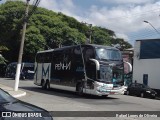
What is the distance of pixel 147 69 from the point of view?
42.9 m

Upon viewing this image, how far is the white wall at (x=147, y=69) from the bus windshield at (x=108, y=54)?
1706cm

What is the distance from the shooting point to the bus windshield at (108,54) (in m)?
23.8

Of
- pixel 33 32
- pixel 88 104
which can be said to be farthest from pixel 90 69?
pixel 33 32

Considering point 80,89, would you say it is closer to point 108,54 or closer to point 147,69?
point 108,54

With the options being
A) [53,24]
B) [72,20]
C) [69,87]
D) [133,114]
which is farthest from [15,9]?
[133,114]

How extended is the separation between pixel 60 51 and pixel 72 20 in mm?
42661

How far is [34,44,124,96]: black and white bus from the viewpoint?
23.3 metres

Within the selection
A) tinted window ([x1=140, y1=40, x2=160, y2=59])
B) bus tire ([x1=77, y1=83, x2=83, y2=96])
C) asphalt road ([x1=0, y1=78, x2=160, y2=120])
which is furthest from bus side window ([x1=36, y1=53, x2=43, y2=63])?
tinted window ([x1=140, y1=40, x2=160, y2=59])

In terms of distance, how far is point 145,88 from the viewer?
3544 centimetres

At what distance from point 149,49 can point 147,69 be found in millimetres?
2272

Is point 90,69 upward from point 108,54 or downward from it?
downward

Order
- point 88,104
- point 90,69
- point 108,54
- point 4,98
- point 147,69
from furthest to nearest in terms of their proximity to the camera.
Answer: point 147,69 → point 108,54 → point 90,69 → point 88,104 → point 4,98

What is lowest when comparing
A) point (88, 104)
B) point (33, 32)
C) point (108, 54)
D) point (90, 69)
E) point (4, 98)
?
point (88, 104)

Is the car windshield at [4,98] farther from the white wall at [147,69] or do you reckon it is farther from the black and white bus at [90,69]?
the white wall at [147,69]
